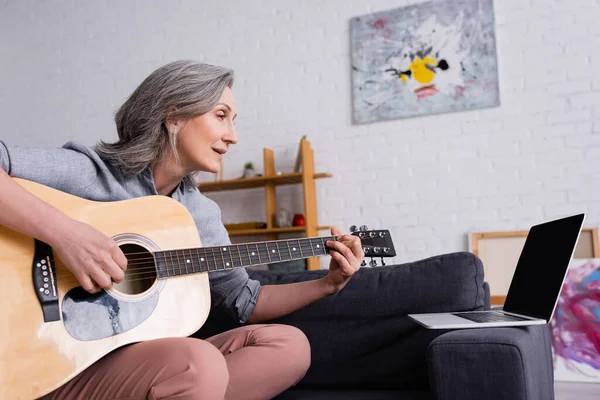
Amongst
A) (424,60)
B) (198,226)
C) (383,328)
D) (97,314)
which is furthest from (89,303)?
(424,60)

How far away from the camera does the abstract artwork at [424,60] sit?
4137 millimetres

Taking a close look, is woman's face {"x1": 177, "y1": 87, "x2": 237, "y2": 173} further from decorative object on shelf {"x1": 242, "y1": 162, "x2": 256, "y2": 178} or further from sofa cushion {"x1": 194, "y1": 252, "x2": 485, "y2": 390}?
decorative object on shelf {"x1": 242, "y1": 162, "x2": 256, "y2": 178}

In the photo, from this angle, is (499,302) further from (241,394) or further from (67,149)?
(67,149)

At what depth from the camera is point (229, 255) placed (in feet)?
5.08

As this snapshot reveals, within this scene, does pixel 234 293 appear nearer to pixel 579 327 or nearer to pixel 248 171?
pixel 579 327

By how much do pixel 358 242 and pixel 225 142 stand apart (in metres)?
0.47

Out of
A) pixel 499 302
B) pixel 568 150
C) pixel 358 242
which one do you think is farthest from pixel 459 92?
pixel 358 242

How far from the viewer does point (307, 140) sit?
14.9ft

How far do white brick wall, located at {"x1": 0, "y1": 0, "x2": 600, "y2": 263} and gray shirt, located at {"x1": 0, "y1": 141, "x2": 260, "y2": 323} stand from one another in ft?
8.59

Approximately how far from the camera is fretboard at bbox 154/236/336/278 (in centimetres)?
144

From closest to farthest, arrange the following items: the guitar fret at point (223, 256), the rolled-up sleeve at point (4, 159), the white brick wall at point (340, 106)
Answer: the rolled-up sleeve at point (4, 159), the guitar fret at point (223, 256), the white brick wall at point (340, 106)

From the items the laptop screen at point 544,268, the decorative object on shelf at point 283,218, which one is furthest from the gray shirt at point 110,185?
the decorative object on shelf at point 283,218

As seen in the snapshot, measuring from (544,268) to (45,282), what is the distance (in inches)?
47.5

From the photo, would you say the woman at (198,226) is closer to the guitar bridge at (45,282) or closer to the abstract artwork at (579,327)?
the guitar bridge at (45,282)
